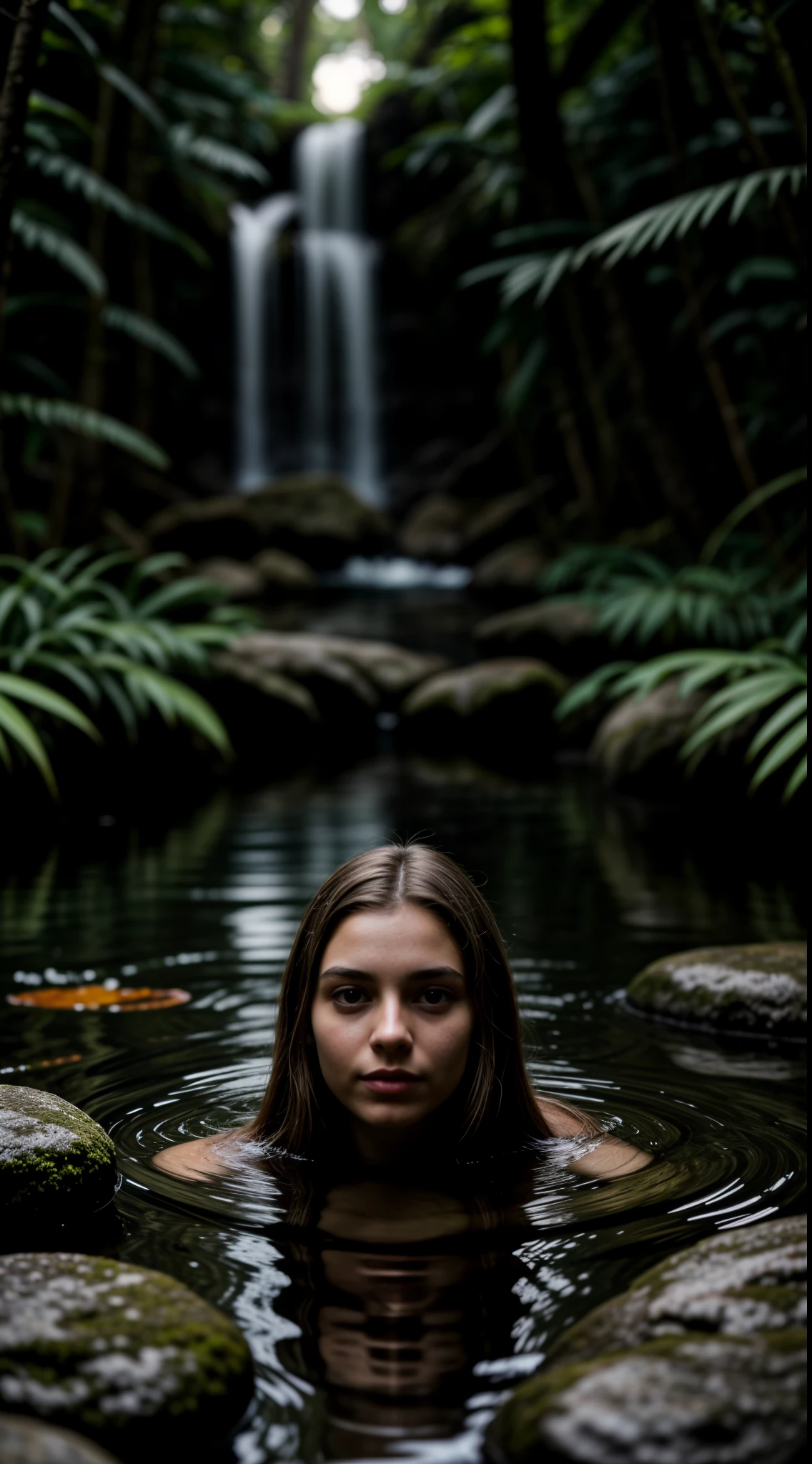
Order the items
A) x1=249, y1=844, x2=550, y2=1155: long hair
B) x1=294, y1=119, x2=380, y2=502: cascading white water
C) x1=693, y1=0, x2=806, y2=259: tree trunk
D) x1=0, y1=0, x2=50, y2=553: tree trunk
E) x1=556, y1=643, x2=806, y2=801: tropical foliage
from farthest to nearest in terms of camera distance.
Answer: x1=294, y1=119, x2=380, y2=502: cascading white water
x1=693, y1=0, x2=806, y2=259: tree trunk
x1=556, y1=643, x2=806, y2=801: tropical foliage
x1=0, y1=0, x2=50, y2=553: tree trunk
x1=249, y1=844, x2=550, y2=1155: long hair

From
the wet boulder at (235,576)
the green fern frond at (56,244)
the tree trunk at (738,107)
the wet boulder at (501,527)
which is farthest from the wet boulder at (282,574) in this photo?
the tree trunk at (738,107)

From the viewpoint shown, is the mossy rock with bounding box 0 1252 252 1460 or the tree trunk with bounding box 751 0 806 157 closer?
the mossy rock with bounding box 0 1252 252 1460

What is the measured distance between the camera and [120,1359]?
197cm

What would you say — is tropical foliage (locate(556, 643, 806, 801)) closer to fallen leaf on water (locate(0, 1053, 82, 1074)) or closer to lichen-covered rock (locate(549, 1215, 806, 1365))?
fallen leaf on water (locate(0, 1053, 82, 1074))

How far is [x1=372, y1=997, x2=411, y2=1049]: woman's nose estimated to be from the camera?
101 inches

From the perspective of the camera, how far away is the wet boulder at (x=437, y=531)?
1822cm

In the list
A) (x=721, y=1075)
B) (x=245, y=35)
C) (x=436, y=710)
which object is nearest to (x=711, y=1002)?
(x=721, y=1075)

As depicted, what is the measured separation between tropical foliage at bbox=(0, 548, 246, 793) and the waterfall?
1098 cm

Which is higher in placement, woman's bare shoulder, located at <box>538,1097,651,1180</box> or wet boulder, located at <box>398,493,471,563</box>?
wet boulder, located at <box>398,493,471,563</box>

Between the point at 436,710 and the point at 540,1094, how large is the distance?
748cm

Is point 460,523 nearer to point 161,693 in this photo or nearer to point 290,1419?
point 161,693

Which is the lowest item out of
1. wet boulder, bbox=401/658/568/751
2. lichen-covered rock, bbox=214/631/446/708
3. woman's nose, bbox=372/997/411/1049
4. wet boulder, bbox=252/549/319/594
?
woman's nose, bbox=372/997/411/1049

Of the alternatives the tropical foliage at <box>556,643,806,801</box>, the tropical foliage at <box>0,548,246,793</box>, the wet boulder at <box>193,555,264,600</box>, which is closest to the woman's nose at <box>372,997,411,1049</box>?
the tropical foliage at <box>556,643,806,801</box>

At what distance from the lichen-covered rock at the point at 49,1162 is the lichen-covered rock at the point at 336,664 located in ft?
24.5
